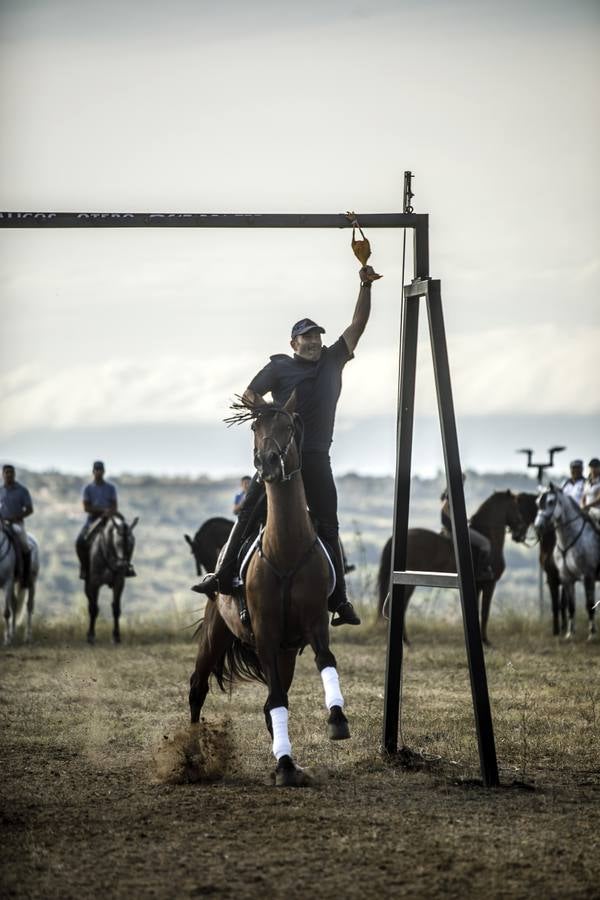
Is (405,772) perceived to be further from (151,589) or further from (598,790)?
(151,589)

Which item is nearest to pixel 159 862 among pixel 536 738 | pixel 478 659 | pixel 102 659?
pixel 478 659

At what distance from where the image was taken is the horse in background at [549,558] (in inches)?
833

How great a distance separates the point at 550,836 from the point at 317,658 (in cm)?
206

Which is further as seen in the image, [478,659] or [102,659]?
[102,659]

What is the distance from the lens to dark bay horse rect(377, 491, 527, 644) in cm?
2011

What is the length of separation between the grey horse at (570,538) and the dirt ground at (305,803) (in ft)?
21.8

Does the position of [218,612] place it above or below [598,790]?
above

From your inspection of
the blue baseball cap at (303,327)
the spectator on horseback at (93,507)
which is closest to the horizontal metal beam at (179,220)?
the blue baseball cap at (303,327)

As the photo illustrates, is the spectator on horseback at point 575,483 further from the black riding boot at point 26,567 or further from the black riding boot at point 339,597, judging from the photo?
the black riding boot at point 339,597

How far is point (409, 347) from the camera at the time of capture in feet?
30.2

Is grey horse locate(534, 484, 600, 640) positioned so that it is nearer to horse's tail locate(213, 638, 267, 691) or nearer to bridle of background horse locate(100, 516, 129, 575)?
bridle of background horse locate(100, 516, 129, 575)

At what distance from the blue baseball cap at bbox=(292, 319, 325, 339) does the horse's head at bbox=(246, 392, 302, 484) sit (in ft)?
2.36

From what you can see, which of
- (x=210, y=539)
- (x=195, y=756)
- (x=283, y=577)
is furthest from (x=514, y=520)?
(x=283, y=577)

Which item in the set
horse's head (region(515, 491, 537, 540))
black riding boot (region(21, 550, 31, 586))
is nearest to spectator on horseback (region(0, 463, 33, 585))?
black riding boot (region(21, 550, 31, 586))
